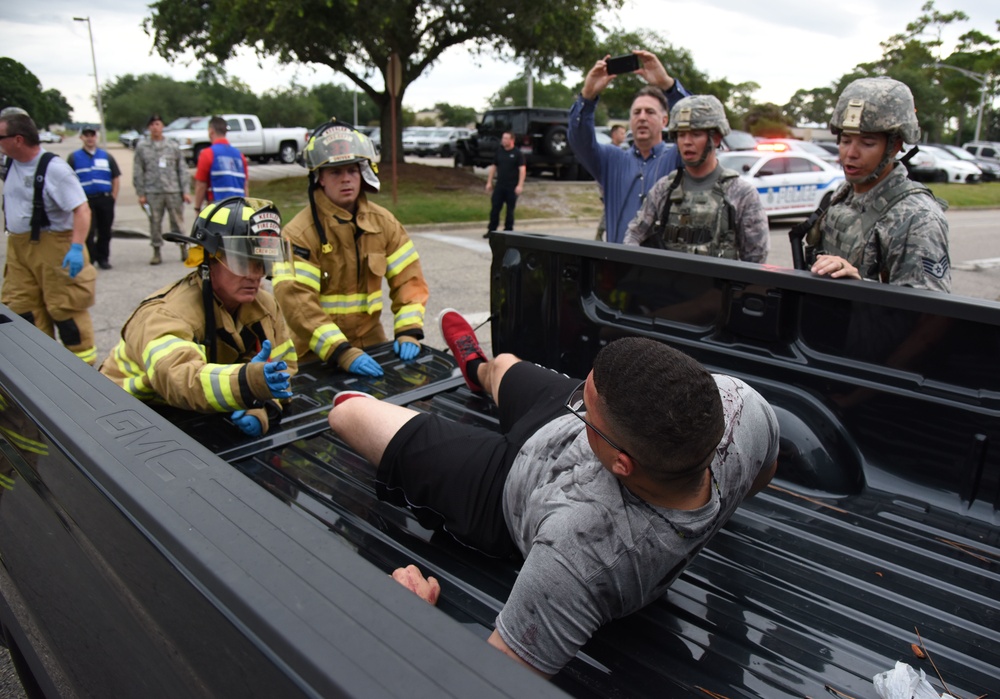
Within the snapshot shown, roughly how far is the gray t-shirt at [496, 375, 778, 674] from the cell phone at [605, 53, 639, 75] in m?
2.65

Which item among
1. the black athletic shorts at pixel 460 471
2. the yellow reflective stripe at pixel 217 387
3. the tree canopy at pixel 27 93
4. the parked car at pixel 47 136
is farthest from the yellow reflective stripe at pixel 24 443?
the parked car at pixel 47 136

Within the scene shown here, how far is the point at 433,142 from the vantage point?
115ft

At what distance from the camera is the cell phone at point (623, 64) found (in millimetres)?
4066

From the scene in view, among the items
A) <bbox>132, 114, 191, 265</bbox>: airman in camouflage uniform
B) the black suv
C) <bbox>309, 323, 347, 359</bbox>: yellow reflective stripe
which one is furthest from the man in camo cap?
the black suv

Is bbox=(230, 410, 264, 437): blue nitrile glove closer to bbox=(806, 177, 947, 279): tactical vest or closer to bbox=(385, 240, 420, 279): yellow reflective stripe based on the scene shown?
bbox=(385, 240, 420, 279): yellow reflective stripe

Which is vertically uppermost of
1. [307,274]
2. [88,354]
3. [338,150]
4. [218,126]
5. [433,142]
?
[433,142]

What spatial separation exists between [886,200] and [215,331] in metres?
2.62

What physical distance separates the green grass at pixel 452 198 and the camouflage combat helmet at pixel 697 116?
1017 centimetres

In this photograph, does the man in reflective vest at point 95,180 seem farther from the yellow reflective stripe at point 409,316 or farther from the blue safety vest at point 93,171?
the yellow reflective stripe at point 409,316

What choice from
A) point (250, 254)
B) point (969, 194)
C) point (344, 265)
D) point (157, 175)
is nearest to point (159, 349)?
point (250, 254)

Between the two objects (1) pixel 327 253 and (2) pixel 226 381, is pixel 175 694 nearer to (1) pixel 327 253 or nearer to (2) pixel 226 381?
(2) pixel 226 381

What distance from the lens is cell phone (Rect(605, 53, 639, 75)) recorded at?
4.07 metres

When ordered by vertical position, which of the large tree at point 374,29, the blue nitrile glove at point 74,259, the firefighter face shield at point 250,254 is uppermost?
the large tree at point 374,29

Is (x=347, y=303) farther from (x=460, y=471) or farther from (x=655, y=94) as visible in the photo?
(x=655, y=94)
